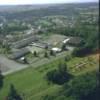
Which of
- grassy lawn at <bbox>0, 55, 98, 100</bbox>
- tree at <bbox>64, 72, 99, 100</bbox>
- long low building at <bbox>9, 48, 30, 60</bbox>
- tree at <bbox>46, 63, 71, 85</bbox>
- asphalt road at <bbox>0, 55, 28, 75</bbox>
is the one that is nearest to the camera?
tree at <bbox>64, 72, 99, 100</bbox>

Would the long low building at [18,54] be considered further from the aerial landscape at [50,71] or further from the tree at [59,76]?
the tree at [59,76]

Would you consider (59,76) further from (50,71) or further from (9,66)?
(9,66)

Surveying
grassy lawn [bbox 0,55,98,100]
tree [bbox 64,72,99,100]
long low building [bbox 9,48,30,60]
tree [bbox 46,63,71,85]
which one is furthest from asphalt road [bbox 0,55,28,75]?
tree [bbox 64,72,99,100]

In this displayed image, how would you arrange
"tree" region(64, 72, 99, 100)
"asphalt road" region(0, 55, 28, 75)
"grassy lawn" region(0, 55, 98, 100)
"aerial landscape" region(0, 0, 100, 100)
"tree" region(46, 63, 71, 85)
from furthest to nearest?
"asphalt road" region(0, 55, 28, 75)
"tree" region(46, 63, 71, 85)
"grassy lawn" region(0, 55, 98, 100)
"aerial landscape" region(0, 0, 100, 100)
"tree" region(64, 72, 99, 100)

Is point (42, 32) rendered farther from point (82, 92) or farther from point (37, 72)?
point (82, 92)

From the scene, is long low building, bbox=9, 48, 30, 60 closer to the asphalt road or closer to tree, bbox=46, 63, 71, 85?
the asphalt road

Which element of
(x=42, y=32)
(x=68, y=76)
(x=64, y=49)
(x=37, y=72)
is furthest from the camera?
(x=42, y=32)

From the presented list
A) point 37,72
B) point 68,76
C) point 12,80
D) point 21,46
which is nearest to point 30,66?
point 37,72

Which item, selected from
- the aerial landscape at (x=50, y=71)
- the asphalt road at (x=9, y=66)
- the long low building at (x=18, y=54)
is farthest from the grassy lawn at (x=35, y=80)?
the long low building at (x=18, y=54)
